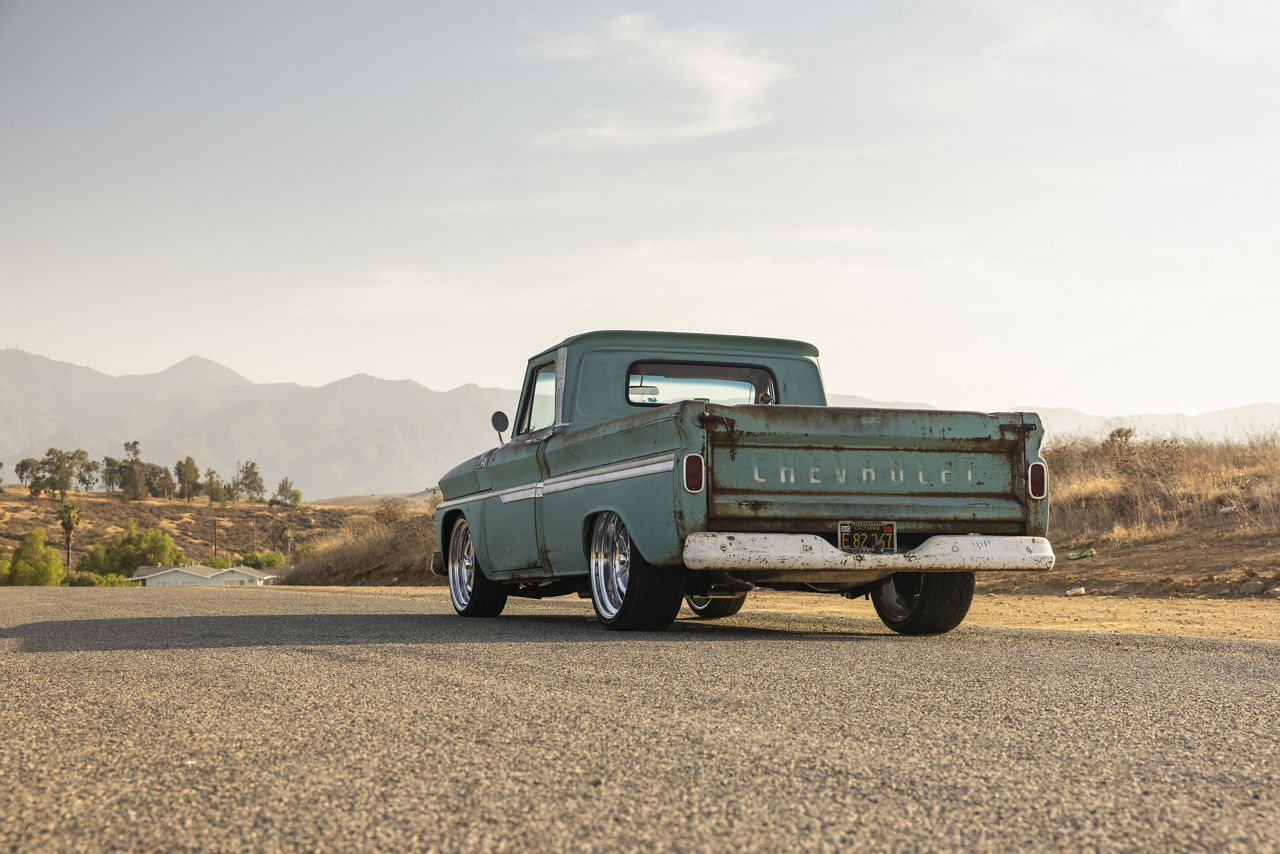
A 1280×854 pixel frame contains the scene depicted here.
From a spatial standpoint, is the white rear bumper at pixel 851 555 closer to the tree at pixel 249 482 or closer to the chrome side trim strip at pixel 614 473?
the chrome side trim strip at pixel 614 473

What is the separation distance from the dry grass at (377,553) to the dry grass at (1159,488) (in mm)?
12310

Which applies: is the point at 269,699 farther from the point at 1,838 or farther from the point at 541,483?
the point at 541,483

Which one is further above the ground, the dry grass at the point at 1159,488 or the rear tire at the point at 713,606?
the dry grass at the point at 1159,488

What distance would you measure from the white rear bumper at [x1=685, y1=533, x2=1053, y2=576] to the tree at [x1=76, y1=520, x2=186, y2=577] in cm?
8775

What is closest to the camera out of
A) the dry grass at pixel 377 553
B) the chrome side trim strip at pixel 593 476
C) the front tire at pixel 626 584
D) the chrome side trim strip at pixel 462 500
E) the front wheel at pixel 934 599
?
the chrome side trim strip at pixel 593 476

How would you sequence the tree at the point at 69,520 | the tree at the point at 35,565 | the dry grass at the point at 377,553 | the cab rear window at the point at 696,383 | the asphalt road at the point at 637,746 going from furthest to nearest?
the tree at the point at 69,520 < the tree at the point at 35,565 < the dry grass at the point at 377,553 < the cab rear window at the point at 696,383 < the asphalt road at the point at 637,746

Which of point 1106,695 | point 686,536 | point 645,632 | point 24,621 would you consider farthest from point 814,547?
point 24,621

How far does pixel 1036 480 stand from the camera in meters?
8.02

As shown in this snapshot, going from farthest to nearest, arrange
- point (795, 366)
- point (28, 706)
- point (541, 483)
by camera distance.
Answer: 1. point (795, 366)
2. point (541, 483)
3. point (28, 706)

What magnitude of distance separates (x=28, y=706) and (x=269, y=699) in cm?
91

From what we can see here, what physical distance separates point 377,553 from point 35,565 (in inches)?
2053

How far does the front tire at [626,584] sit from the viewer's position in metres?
7.88

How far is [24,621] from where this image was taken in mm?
9711

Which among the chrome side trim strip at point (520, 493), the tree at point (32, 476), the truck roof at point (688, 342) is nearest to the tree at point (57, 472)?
the tree at point (32, 476)
